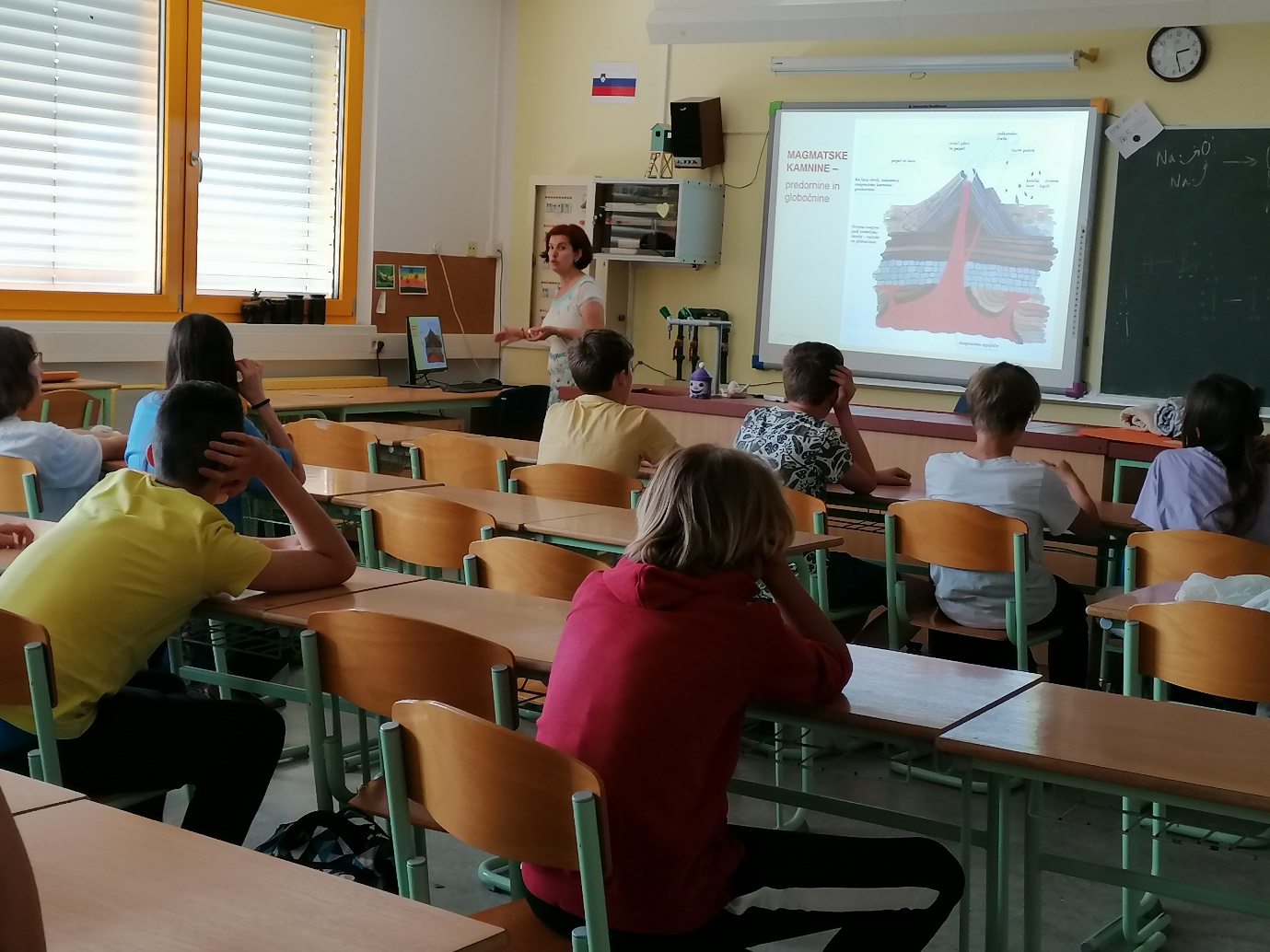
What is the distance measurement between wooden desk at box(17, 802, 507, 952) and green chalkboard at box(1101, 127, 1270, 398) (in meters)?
5.64

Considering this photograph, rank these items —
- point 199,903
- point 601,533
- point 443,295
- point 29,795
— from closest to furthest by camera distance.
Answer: point 199,903, point 29,795, point 601,533, point 443,295

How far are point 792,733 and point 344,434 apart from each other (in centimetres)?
232

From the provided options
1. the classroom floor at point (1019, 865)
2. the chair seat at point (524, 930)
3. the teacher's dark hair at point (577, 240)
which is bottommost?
the classroom floor at point (1019, 865)

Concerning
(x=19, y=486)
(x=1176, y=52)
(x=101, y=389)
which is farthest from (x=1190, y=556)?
(x=101, y=389)

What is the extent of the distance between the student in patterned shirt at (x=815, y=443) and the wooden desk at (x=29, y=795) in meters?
2.82

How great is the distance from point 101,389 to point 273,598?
3.65 meters

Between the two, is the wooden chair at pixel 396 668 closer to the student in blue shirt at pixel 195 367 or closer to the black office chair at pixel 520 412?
the student in blue shirt at pixel 195 367

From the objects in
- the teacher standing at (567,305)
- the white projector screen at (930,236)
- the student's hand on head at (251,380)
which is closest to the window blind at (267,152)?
the teacher standing at (567,305)

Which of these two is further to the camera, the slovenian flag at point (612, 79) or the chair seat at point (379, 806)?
the slovenian flag at point (612, 79)

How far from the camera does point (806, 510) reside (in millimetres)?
3920

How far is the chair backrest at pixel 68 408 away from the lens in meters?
5.49

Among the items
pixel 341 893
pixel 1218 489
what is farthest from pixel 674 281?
pixel 341 893

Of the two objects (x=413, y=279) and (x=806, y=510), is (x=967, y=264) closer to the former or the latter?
(x=413, y=279)

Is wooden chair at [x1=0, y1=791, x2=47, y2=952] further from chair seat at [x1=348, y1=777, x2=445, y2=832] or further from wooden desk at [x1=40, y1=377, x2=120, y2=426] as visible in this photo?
wooden desk at [x1=40, y1=377, x2=120, y2=426]
